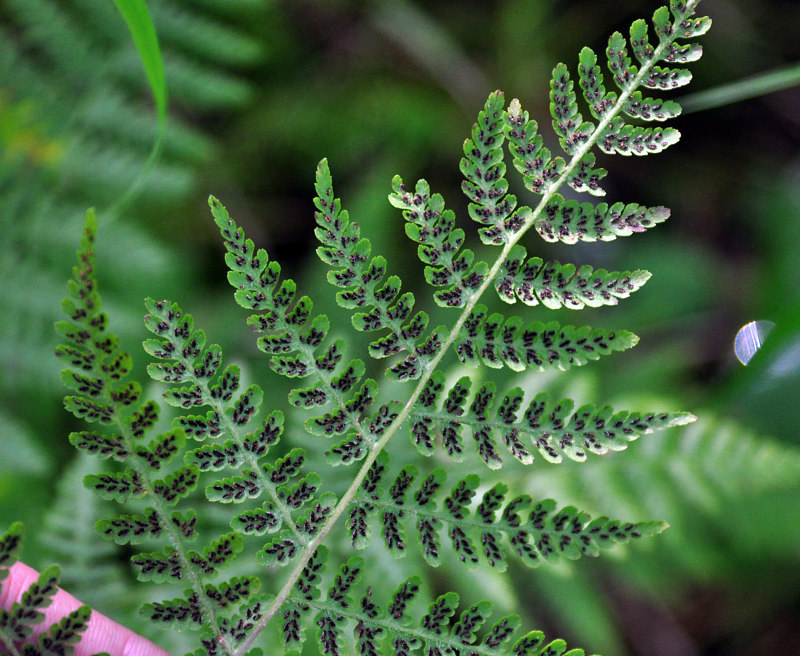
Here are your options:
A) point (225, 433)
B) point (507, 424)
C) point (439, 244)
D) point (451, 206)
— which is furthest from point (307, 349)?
point (451, 206)

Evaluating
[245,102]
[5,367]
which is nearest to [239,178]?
[245,102]

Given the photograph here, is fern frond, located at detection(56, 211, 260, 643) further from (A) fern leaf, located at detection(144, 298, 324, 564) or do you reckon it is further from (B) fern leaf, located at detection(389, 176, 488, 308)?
(B) fern leaf, located at detection(389, 176, 488, 308)

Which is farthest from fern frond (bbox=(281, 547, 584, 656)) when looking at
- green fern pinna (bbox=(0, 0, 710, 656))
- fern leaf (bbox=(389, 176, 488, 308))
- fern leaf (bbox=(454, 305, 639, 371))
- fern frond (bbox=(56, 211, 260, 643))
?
fern leaf (bbox=(389, 176, 488, 308))

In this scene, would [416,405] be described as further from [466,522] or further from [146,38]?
[146,38]

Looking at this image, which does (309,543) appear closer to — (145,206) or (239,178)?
(145,206)

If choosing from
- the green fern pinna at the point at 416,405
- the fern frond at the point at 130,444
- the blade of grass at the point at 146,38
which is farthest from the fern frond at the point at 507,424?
the blade of grass at the point at 146,38

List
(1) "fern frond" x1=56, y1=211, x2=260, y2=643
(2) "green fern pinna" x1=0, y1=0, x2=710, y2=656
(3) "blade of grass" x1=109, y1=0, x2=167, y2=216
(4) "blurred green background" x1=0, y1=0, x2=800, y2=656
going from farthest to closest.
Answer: (4) "blurred green background" x1=0, y1=0, x2=800, y2=656 → (3) "blade of grass" x1=109, y1=0, x2=167, y2=216 → (2) "green fern pinna" x1=0, y1=0, x2=710, y2=656 → (1) "fern frond" x1=56, y1=211, x2=260, y2=643

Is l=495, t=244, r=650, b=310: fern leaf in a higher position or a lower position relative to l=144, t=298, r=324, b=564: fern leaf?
higher

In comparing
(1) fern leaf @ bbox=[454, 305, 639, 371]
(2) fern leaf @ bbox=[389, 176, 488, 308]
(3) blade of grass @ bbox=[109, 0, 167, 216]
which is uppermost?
(3) blade of grass @ bbox=[109, 0, 167, 216]

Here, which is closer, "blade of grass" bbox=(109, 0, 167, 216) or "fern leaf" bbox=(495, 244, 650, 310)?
"fern leaf" bbox=(495, 244, 650, 310)
